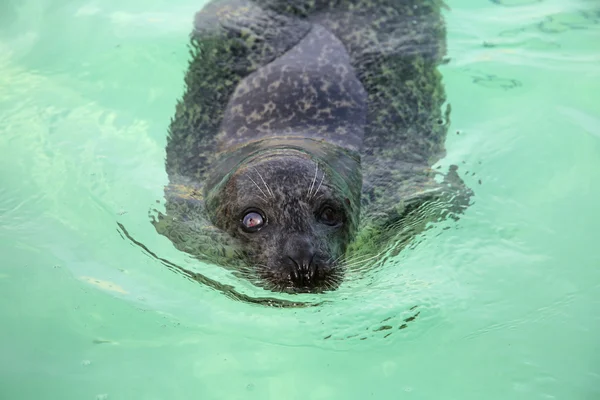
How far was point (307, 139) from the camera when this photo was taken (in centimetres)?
529

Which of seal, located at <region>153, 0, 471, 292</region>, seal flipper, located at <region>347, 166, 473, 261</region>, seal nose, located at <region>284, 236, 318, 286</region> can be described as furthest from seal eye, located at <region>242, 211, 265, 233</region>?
seal flipper, located at <region>347, 166, 473, 261</region>

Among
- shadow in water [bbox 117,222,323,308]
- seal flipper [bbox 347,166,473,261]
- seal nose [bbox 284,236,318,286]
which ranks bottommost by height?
shadow in water [bbox 117,222,323,308]

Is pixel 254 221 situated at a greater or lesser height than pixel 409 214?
greater

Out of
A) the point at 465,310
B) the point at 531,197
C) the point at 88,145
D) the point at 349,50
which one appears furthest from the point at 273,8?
the point at 465,310

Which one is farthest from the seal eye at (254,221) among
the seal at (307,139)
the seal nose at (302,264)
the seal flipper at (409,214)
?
the seal flipper at (409,214)

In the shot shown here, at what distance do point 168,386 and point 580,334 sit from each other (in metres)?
2.42

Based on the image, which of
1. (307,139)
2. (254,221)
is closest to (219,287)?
(254,221)

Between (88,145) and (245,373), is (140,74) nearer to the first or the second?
(88,145)

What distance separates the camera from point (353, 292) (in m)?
4.60

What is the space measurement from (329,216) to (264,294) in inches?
25.3

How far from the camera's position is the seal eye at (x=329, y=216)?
4523 mm

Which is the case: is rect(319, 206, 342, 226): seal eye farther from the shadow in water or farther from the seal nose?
the shadow in water

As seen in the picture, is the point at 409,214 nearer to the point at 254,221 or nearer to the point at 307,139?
the point at 307,139

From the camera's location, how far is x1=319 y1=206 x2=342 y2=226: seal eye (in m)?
4.52
